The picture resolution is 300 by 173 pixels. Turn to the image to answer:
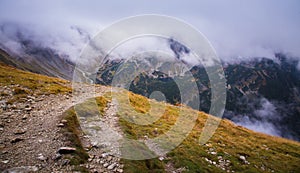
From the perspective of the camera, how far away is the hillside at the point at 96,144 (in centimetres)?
984

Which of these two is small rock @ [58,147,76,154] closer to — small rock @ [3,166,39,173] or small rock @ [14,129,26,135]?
small rock @ [3,166,39,173]

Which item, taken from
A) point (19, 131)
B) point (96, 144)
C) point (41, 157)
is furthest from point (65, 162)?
point (19, 131)

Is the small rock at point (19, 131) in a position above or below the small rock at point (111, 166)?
below

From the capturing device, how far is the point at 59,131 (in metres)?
12.1

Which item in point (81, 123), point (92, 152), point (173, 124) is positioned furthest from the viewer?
point (173, 124)

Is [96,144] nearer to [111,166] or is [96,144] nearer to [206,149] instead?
[111,166]

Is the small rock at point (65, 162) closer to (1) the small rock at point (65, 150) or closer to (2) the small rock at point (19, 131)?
(1) the small rock at point (65, 150)

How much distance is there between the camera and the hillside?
32.3 ft

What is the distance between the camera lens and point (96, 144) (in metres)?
12.0

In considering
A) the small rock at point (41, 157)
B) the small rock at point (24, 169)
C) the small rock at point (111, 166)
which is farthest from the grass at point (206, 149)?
the small rock at point (24, 169)

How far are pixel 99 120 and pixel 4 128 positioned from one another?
251 inches

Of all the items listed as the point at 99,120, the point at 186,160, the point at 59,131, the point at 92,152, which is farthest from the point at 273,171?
the point at 59,131

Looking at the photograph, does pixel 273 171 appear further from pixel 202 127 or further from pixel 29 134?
pixel 29 134

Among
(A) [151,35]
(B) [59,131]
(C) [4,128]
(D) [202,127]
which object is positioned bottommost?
(C) [4,128]
